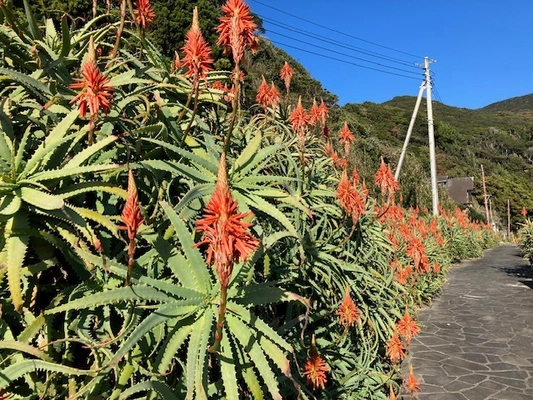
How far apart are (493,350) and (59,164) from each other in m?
6.68

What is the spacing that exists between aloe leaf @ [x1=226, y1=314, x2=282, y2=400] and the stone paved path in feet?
11.3

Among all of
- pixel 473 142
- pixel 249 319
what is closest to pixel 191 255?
pixel 249 319

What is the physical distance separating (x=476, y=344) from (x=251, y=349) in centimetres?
641

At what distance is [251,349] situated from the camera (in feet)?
4.50

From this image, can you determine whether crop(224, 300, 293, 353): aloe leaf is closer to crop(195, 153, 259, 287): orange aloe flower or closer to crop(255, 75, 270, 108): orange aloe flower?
crop(195, 153, 259, 287): orange aloe flower

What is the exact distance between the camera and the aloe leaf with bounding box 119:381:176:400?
122 cm

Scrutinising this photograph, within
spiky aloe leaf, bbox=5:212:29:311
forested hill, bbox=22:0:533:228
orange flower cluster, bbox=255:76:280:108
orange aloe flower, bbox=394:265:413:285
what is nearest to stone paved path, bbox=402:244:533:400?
orange aloe flower, bbox=394:265:413:285

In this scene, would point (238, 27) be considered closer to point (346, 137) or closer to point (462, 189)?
point (346, 137)

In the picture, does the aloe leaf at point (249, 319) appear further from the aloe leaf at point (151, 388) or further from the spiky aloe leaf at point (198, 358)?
the aloe leaf at point (151, 388)

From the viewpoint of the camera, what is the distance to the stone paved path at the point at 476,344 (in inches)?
197

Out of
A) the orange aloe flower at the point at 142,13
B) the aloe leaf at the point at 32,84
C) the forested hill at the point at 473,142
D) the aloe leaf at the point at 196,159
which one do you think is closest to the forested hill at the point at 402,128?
the forested hill at the point at 473,142

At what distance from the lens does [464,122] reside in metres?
85.4

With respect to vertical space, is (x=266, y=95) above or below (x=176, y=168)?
above

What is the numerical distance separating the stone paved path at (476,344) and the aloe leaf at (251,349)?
136 inches
